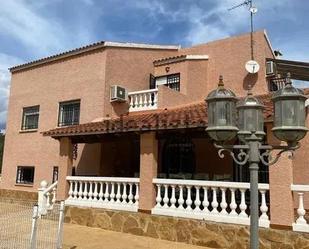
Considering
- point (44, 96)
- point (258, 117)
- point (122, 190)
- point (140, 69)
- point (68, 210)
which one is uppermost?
point (140, 69)

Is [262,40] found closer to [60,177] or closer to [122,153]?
[122,153]

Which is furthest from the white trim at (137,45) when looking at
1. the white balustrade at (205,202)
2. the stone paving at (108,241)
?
the stone paving at (108,241)

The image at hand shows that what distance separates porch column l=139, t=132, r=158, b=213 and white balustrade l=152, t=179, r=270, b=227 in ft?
0.62

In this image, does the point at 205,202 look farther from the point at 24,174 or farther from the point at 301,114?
the point at 24,174

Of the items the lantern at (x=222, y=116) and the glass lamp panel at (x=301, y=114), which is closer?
the glass lamp panel at (x=301, y=114)

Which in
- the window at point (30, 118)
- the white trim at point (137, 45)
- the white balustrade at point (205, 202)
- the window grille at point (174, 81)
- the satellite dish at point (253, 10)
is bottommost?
the white balustrade at point (205, 202)

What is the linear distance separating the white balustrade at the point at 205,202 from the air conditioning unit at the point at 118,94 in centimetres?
582

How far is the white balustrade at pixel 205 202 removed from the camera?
30.2 ft

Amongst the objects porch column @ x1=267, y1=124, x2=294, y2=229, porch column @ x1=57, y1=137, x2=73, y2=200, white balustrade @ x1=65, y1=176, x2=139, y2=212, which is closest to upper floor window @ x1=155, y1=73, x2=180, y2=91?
porch column @ x1=57, y1=137, x2=73, y2=200

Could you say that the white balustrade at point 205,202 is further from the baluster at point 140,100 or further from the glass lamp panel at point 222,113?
the baluster at point 140,100

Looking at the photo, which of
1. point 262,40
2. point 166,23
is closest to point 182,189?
point 166,23

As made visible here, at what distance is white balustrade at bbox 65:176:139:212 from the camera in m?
11.5

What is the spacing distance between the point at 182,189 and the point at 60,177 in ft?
16.6

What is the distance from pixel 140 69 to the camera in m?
18.1
